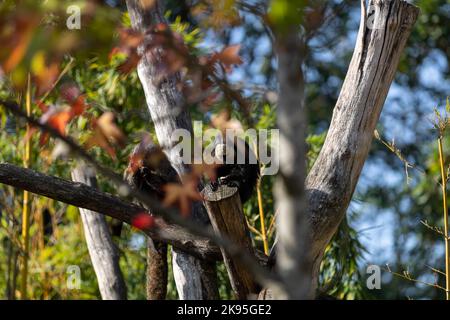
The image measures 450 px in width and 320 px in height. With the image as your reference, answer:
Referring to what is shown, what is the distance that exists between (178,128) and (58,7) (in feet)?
7.42

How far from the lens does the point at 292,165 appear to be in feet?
4.74

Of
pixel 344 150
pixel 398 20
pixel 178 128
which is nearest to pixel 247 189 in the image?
pixel 178 128

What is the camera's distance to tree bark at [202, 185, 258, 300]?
116 inches

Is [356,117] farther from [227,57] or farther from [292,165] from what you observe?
[292,165]

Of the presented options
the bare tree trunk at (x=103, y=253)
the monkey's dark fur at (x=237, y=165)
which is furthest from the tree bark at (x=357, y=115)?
the bare tree trunk at (x=103, y=253)

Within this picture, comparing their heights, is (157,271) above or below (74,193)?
below

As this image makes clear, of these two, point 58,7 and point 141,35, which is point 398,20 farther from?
point 58,7

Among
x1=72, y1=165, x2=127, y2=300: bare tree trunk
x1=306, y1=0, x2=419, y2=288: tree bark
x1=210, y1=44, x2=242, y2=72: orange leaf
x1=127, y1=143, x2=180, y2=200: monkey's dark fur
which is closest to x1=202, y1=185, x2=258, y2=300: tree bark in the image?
x1=306, y1=0, x2=419, y2=288: tree bark

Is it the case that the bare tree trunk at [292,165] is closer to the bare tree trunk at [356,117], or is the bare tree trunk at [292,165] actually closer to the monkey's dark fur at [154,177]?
the bare tree trunk at [356,117]

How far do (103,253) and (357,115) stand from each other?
7.34 ft

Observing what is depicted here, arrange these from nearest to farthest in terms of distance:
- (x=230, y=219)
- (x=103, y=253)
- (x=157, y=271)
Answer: (x=230, y=219), (x=157, y=271), (x=103, y=253)

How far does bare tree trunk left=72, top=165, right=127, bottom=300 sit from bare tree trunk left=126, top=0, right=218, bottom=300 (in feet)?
2.78

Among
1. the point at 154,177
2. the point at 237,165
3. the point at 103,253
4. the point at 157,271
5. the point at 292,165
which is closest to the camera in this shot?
the point at 292,165

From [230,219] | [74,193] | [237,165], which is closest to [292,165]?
[230,219]
